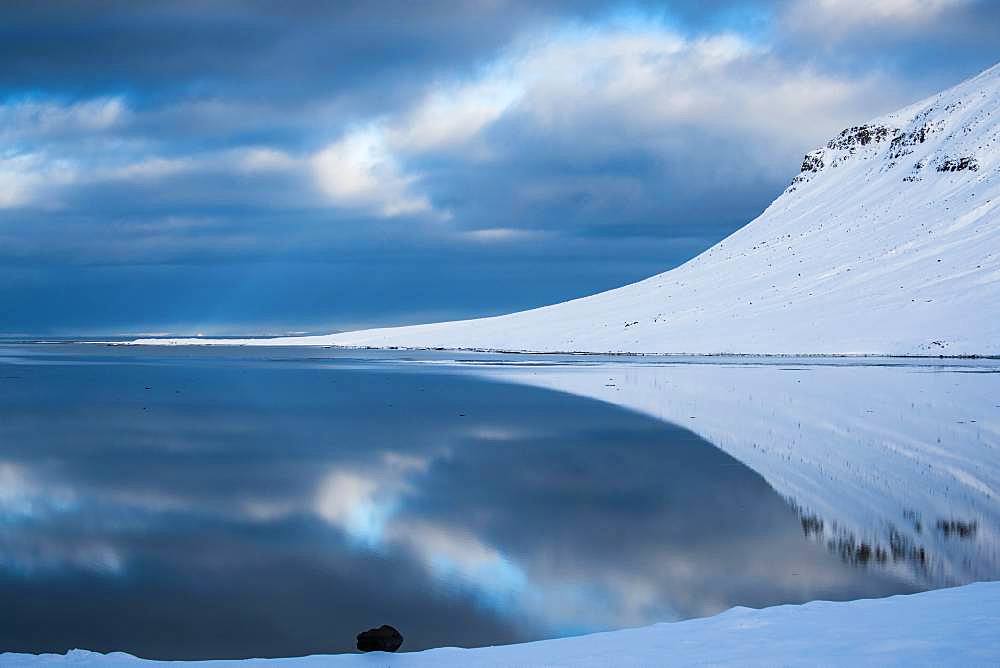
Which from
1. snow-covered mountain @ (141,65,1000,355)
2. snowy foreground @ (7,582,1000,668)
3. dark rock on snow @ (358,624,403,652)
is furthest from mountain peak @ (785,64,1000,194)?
dark rock on snow @ (358,624,403,652)

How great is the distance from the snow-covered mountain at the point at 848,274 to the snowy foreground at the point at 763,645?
54341 mm

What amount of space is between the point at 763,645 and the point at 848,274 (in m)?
81.5

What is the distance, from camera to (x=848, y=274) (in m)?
84.6

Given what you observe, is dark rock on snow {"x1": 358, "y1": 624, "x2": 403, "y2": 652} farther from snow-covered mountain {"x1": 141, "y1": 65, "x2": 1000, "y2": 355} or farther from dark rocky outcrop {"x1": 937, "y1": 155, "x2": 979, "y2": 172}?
dark rocky outcrop {"x1": 937, "y1": 155, "x2": 979, "y2": 172}

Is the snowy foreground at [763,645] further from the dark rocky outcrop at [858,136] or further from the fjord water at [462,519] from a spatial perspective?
the dark rocky outcrop at [858,136]

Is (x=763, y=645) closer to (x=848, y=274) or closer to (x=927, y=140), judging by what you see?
(x=848, y=274)

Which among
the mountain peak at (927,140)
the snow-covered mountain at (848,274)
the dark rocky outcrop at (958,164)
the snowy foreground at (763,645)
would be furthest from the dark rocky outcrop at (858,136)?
the snowy foreground at (763,645)

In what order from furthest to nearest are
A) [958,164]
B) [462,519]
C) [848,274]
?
[958,164]
[848,274]
[462,519]

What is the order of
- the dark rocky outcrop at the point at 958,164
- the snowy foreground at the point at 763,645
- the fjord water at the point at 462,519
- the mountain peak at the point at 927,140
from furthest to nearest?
1. the mountain peak at the point at 927,140
2. the dark rocky outcrop at the point at 958,164
3. the fjord water at the point at 462,519
4. the snowy foreground at the point at 763,645

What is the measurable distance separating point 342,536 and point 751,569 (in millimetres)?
5002

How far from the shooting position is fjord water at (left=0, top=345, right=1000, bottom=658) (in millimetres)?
9539

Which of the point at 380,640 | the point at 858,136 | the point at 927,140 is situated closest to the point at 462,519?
the point at 380,640

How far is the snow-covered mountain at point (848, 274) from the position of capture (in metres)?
67.8

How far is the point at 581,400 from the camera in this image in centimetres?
3372
